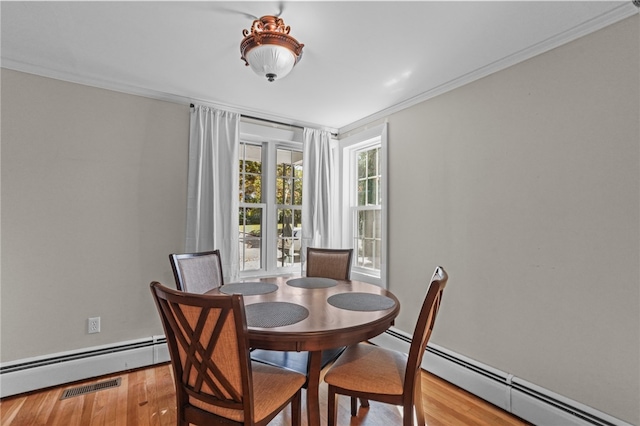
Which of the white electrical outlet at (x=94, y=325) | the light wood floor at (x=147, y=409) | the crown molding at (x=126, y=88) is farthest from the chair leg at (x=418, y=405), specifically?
the crown molding at (x=126, y=88)

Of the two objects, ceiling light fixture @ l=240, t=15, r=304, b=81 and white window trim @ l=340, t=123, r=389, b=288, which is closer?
ceiling light fixture @ l=240, t=15, r=304, b=81

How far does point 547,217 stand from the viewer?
6.77ft

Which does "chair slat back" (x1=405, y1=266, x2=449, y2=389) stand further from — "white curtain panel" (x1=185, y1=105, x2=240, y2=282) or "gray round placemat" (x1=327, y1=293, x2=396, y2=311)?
"white curtain panel" (x1=185, y1=105, x2=240, y2=282)

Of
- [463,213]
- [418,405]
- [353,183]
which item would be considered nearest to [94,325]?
[418,405]

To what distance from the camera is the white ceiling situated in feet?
5.84

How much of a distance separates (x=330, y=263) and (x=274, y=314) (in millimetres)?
1384

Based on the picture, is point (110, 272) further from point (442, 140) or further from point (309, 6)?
point (442, 140)

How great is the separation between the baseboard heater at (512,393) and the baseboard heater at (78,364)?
2520 millimetres

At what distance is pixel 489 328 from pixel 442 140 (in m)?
1.62

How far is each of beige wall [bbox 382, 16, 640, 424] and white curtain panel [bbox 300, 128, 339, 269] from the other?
1.35 meters

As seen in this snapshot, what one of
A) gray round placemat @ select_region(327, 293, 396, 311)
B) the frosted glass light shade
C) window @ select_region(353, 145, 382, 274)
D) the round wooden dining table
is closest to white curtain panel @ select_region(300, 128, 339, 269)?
window @ select_region(353, 145, 382, 274)

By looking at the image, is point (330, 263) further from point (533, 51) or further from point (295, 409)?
point (533, 51)

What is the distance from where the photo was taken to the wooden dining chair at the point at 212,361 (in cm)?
120

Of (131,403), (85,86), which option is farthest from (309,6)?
(131,403)
